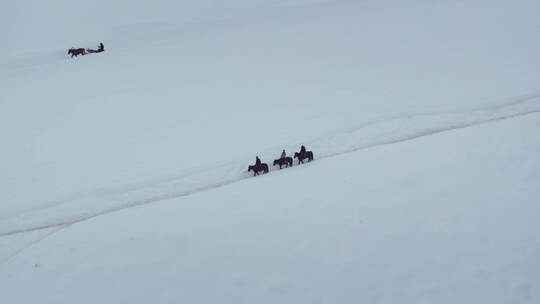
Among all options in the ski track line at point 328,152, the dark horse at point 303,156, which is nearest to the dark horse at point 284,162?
the dark horse at point 303,156

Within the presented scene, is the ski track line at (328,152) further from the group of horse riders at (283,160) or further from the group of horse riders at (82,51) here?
the group of horse riders at (82,51)

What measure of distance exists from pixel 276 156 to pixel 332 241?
19.6 feet

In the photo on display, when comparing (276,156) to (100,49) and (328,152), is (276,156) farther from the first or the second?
(100,49)

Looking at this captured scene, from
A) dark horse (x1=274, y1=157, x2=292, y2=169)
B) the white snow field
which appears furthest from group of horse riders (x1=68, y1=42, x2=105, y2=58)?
dark horse (x1=274, y1=157, x2=292, y2=169)

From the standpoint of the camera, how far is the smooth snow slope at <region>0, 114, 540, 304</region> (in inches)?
414

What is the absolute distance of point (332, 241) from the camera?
1191cm

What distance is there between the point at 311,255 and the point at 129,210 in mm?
6088

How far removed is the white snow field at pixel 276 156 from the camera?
36.6 ft

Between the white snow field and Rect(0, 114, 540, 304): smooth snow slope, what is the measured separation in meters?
→ 0.05

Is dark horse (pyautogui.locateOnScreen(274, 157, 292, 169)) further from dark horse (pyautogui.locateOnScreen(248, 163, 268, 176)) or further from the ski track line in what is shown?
the ski track line

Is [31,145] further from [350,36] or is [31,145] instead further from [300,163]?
[350,36]

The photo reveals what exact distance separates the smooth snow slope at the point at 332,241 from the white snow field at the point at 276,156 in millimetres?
47

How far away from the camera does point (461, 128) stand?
56.3ft

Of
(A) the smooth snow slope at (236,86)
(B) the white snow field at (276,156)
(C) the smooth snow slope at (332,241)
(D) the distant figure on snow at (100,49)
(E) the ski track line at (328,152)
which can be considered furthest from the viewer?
(D) the distant figure on snow at (100,49)
